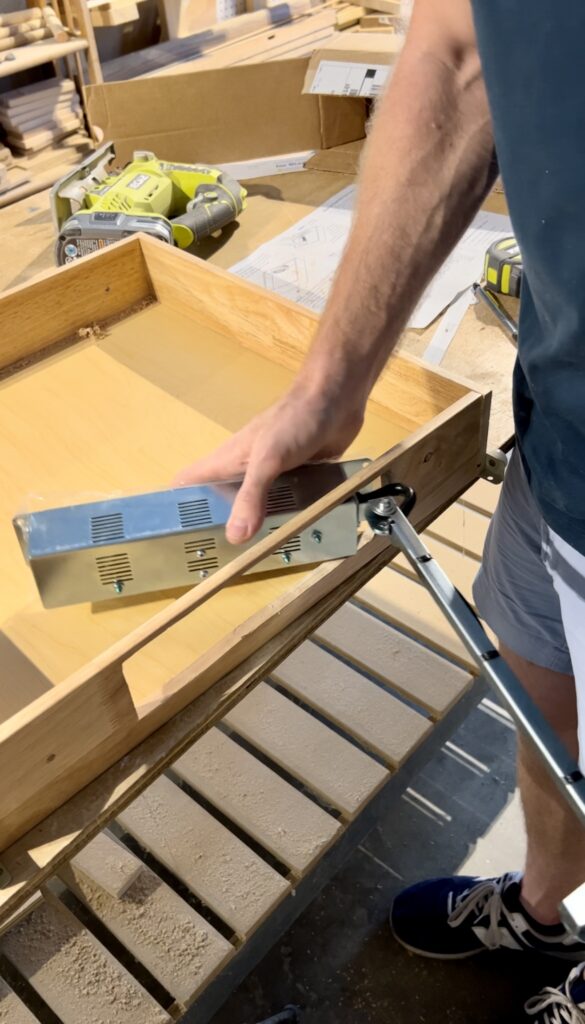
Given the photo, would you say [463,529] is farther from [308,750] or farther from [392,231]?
[392,231]

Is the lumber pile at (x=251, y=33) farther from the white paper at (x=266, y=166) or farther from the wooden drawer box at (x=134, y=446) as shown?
the wooden drawer box at (x=134, y=446)

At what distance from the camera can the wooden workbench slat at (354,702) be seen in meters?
1.12

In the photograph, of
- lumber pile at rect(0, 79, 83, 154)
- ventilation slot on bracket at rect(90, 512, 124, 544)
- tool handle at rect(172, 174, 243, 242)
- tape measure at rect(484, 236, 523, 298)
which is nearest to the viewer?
ventilation slot on bracket at rect(90, 512, 124, 544)

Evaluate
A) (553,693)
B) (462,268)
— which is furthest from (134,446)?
(462,268)

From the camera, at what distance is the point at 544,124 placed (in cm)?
48

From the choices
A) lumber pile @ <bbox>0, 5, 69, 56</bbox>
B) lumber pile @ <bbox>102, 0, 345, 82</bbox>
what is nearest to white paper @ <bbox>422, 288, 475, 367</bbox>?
lumber pile @ <bbox>102, 0, 345, 82</bbox>

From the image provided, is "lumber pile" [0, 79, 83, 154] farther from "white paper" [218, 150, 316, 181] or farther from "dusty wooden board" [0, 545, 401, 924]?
"dusty wooden board" [0, 545, 401, 924]

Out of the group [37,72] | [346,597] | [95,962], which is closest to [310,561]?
[346,597]

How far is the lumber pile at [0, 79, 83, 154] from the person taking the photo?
1.87 meters

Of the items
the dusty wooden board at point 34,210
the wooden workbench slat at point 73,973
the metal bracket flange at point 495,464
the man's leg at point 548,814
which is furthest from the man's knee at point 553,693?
the dusty wooden board at point 34,210

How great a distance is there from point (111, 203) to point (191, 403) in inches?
22.4

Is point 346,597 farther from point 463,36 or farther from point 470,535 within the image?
point 470,535

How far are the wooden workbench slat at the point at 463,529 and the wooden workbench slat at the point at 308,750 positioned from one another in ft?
1.02

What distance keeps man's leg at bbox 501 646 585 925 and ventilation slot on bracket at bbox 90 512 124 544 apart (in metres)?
0.37
